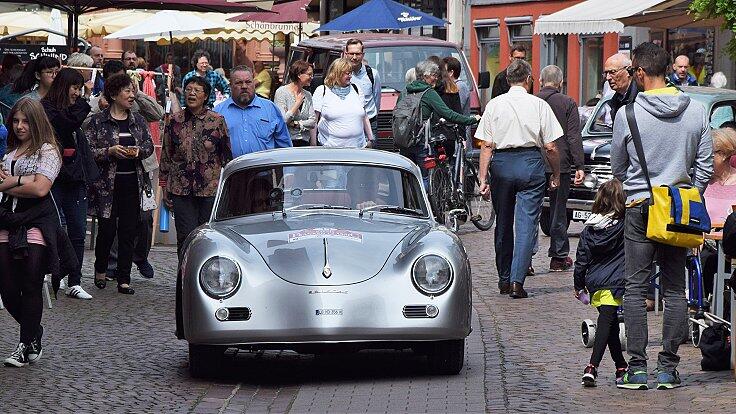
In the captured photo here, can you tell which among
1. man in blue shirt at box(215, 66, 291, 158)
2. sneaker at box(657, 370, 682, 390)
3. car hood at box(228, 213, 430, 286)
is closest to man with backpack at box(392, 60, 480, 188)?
man in blue shirt at box(215, 66, 291, 158)

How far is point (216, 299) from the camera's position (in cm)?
969

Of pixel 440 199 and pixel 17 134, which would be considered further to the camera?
pixel 440 199

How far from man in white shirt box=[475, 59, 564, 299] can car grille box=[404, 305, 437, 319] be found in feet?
14.1

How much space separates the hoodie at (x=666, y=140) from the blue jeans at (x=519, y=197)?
4.34 m

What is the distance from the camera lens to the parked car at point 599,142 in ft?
59.9

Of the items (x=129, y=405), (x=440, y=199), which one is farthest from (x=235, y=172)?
(x=440, y=199)

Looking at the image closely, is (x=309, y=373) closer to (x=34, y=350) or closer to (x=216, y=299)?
(x=216, y=299)

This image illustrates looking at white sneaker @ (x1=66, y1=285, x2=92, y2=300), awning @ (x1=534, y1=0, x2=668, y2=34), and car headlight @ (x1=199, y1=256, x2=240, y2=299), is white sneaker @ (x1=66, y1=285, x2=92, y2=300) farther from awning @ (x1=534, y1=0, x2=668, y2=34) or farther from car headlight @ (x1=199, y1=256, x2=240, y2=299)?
awning @ (x1=534, y1=0, x2=668, y2=34)

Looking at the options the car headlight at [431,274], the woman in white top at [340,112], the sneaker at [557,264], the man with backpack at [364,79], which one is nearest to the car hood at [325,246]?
the car headlight at [431,274]

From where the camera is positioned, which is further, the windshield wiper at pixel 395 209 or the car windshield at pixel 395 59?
the car windshield at pixel 395 59

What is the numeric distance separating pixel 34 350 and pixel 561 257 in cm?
703

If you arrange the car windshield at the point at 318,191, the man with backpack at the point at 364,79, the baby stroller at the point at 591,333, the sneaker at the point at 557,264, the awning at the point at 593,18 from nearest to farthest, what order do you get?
the baby stroller at the point at 591,333 → the car windshield at the point at 318,191 → the sneaker at the point at 557,264 → the man with backpack at the point at 364,79 → the awning at the point at 593,18

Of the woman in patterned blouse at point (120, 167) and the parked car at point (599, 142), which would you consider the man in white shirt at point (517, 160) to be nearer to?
the woman in patterned blouse at point (120, 167)

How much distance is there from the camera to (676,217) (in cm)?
921
